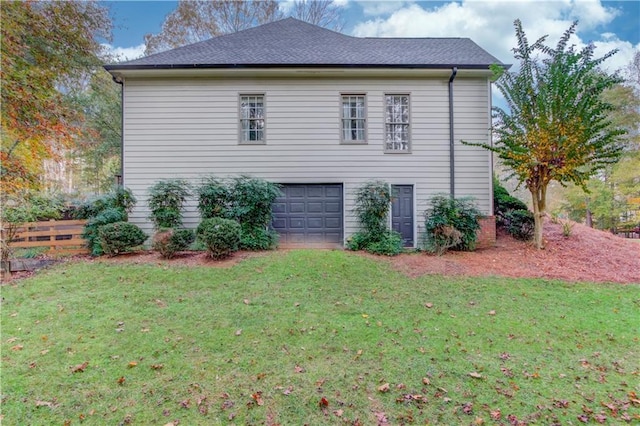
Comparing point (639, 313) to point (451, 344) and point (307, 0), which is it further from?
point (307, 0)

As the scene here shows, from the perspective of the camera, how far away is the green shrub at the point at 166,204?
293 inches

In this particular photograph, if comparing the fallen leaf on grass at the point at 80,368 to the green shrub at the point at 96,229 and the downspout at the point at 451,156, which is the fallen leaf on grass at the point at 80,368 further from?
the downspout at the point at 451,156

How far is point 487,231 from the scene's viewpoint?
851cm

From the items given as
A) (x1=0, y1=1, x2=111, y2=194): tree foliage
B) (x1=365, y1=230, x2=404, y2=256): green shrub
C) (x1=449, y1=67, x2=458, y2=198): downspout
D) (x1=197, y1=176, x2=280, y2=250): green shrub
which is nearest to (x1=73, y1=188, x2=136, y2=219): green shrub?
(x1=0, y1=1, x2=111, y2=194): tree foliage

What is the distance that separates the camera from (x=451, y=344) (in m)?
3.53

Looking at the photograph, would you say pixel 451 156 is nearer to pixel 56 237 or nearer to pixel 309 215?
pixel 309 215

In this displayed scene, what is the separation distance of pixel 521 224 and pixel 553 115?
10.2ft

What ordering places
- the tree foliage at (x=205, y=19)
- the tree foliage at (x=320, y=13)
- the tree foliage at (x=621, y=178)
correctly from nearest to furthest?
the tree foliage at (x=621, y=178)
the tree foliage at (x=205, y=19)
the tree foliage at (x=320, y=13)

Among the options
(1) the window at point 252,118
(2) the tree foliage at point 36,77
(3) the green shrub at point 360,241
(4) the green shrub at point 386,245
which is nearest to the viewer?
(2) the tree foliage at point 36,77

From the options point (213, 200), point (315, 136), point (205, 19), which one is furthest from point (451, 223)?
point (205, 19)

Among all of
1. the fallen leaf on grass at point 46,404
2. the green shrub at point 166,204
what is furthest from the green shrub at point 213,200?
the fallen leaf on grass at point 46,404

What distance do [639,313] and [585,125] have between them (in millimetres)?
4353

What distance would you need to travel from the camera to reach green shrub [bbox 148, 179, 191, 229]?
7438 millimetres

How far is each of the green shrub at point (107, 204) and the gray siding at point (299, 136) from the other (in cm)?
50
